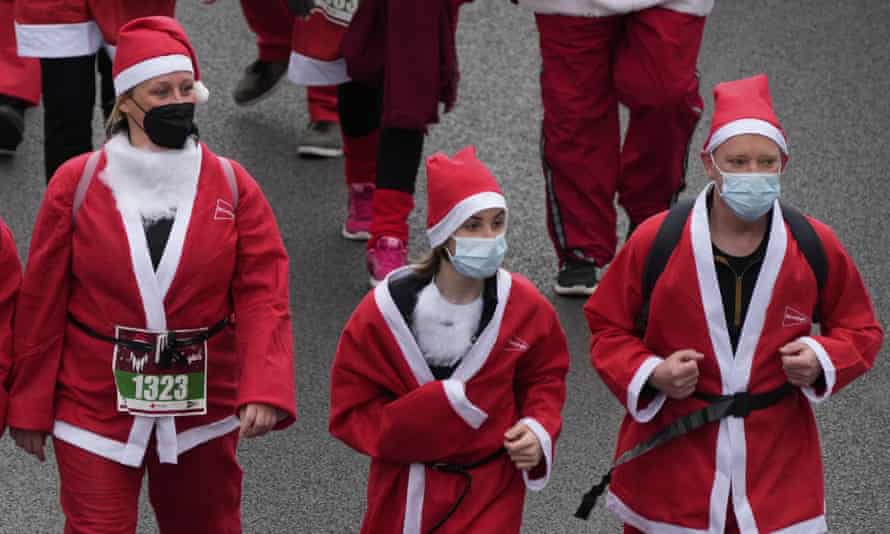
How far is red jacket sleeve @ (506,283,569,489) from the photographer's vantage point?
5.14m

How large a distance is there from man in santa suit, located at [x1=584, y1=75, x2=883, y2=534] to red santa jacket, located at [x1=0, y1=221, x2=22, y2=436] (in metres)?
1.55

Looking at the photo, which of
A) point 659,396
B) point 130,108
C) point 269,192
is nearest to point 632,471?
point 659,396

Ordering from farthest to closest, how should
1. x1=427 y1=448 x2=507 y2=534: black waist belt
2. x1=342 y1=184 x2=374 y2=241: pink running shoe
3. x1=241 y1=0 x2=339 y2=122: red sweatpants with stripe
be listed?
x1=241 y1=0 x2=339 y2=122: red sweatpants with stripe < x1=342 y1=184 x2=374 y2=241: pink running shoe < x1=427 y1=448 x2=507 y2=534: black waist belt

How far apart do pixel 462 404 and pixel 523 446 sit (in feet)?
0.62

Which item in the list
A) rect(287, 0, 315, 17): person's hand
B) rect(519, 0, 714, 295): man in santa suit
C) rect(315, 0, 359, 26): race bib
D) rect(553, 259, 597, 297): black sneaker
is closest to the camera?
rect(519, 0, 714, 295): man in santa suit

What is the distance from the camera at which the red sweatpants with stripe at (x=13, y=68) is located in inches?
338

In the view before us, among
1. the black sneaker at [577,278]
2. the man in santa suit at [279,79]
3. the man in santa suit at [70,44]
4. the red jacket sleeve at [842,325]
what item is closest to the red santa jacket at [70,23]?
the man in santa suit at [70,44]

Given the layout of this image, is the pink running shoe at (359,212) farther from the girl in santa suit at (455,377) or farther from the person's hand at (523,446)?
the person's hand at (523,446)

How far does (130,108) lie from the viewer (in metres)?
5.28

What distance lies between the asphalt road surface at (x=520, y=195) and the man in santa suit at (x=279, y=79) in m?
0.09

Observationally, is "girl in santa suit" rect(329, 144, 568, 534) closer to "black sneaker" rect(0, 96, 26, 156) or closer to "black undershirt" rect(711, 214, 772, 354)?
"black undershirt" rect(711, 214, 772, 354)

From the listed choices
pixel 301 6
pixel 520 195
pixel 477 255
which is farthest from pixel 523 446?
pixel 520 195

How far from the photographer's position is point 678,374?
5.04m

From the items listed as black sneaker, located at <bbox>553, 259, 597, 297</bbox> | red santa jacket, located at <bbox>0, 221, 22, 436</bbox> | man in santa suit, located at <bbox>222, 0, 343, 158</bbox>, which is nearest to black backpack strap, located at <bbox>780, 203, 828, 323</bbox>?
red santa jacket, located at <bbox>0, 221, 22, 436</bbox>
